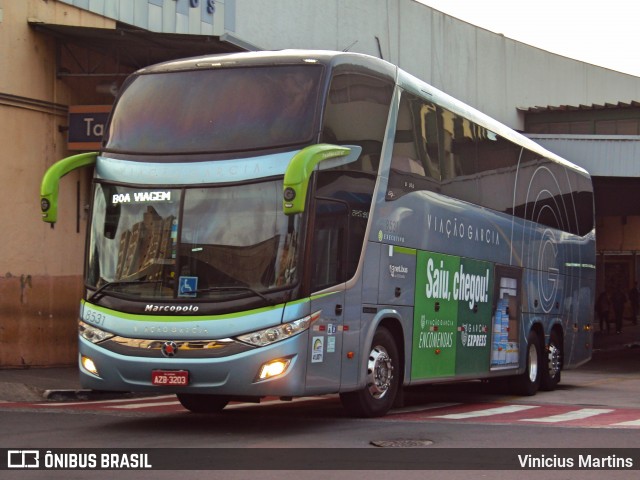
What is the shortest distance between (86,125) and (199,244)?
10585 millimetres

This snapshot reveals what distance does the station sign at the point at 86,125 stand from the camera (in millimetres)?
22047

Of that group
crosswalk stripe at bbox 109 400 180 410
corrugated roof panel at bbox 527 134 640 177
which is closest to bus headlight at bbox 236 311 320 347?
crosswalk stripe at bbox 109 400 180 410

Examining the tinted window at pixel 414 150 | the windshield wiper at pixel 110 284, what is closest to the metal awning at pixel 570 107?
the tinted window at pixel 414 150

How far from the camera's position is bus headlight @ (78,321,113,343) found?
1243 cm

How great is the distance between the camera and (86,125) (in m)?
22.1

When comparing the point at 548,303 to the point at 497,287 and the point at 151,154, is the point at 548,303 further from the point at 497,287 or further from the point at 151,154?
the point at 151,154

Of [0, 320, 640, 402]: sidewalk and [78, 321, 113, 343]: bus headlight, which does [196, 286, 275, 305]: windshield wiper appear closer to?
[78, 321, 113, 343]: bus headlight

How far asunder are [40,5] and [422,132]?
9.54 m

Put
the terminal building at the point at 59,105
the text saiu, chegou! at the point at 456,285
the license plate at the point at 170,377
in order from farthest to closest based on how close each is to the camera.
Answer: the terminal building at the point at 59,105, the text saiu, chegou! at the point at 456,285, the license plate at the point at 170,377

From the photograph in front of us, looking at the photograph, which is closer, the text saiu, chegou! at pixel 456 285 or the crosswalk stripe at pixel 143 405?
the text saiu, chegou! at pixel 456 285

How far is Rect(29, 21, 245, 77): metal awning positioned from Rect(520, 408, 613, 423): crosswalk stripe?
9265mm

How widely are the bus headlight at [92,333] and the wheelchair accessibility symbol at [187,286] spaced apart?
910mm

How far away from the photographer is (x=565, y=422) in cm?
1453

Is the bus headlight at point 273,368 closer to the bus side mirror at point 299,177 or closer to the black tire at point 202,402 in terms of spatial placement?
the bus side mirror at point 299,177
